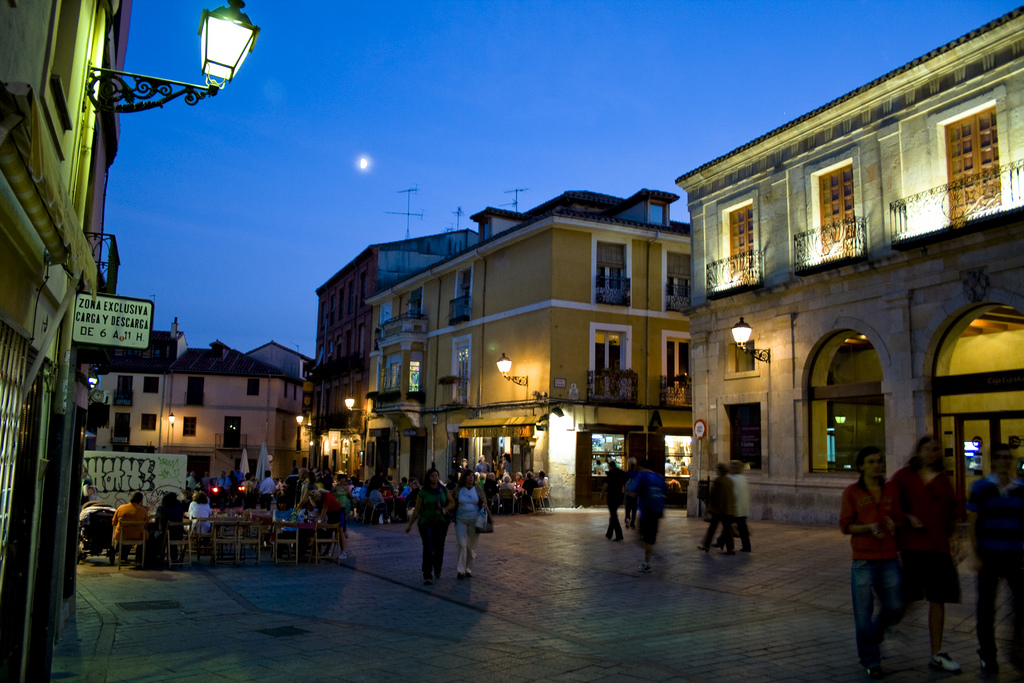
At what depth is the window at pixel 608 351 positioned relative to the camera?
89.0ft

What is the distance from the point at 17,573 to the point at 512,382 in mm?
23030

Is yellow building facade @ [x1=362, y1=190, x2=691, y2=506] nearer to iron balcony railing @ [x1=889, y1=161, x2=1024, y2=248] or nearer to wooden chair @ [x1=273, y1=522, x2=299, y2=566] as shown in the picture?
iron balcony railing @ [x1=889, y1=161, x2=1024, y2=248]

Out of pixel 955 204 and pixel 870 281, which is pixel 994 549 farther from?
pixel 870 281

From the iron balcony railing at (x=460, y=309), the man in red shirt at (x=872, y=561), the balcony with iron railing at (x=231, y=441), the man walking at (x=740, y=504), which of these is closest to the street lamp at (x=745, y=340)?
the man walking at (x=740, y=504)

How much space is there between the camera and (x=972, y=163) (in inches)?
591

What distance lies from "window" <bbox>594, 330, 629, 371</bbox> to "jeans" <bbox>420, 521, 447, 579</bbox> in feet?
52.7

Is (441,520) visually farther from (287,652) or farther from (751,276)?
(751,276)

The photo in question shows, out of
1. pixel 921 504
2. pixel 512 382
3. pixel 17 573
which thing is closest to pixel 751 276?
pixel 512 382

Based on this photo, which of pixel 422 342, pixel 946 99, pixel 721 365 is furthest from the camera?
pixel 422 342

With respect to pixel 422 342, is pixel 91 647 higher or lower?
lower

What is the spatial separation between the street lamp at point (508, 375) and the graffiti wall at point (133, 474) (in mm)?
11810

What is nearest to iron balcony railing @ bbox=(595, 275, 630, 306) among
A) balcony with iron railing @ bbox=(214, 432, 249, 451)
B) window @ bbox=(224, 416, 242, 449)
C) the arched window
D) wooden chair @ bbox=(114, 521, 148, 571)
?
the arched window

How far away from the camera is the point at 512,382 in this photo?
28.2 m

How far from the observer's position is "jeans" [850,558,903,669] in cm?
597
